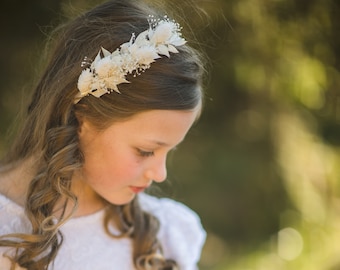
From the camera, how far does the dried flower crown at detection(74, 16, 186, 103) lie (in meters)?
1.58

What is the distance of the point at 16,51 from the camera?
2982 millimetres

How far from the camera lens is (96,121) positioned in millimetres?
1641

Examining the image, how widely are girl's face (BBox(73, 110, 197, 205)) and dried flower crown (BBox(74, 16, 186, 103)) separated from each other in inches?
4.6

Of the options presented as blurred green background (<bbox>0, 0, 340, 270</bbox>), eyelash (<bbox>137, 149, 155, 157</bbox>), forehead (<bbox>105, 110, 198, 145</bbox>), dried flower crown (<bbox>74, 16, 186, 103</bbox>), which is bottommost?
blurred green background (<bbox>0, 0, 340, 270</bbox>)

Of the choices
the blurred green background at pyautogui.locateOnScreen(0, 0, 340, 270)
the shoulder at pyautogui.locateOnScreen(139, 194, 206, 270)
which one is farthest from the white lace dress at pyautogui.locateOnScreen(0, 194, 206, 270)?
the blurred green background at pyautogui.locateOnScreen(0, 0, 340, 270)

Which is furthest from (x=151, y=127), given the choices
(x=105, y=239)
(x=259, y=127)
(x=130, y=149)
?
(x=259, y=127)

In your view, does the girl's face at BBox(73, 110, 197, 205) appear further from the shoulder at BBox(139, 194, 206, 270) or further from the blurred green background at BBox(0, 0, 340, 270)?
the blurred green background at BBox(0, 0, 340, 270)

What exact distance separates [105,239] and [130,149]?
394mm

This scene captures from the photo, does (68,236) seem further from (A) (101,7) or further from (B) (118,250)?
(A) (101,7)

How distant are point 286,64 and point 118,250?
49.9 inches

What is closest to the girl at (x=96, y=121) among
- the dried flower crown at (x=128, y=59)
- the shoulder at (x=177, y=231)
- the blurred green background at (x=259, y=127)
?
the dried flower crown at (x=128, y=59)

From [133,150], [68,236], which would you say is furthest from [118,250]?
[133,150]

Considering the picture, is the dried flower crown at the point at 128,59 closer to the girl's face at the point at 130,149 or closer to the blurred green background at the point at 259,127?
the girl's face at the point at 130,149

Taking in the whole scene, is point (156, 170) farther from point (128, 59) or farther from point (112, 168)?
point (128, 59)
